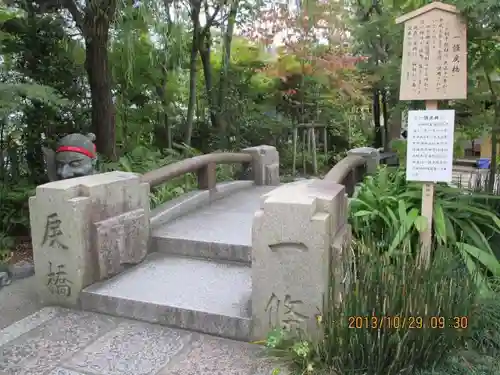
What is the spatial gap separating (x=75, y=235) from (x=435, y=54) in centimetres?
296

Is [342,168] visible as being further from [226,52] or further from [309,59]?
[226,52]

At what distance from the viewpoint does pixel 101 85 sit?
6.20 metres

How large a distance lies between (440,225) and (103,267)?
2658 mm

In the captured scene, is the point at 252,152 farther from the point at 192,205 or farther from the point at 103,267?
the point at 103,267

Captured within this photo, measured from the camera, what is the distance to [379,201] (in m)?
3.90

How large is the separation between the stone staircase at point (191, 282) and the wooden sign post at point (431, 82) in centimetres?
147

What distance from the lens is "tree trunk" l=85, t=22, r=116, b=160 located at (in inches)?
235

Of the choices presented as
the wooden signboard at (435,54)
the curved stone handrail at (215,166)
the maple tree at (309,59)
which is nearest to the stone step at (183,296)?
the curved stone handrail at (215,166)

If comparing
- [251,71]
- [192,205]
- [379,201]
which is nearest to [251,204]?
[192,205]

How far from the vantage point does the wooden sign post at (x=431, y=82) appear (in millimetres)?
3268

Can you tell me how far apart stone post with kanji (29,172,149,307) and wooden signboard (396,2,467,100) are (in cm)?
246

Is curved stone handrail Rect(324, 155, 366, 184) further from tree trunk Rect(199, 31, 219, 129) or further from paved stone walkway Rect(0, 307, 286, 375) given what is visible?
tree trunk Rect(199, 31, 219, 129)

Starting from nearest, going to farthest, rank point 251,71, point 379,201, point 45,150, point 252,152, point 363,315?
point 363,315, point 379,201, point 45,150, point 252,152, point 251,71

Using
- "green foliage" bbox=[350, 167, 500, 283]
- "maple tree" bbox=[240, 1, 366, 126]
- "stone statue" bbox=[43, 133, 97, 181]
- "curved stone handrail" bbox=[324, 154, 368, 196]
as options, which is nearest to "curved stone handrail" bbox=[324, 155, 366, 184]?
"curved stone handrail" bbox=[324, 154, 368, 196]
